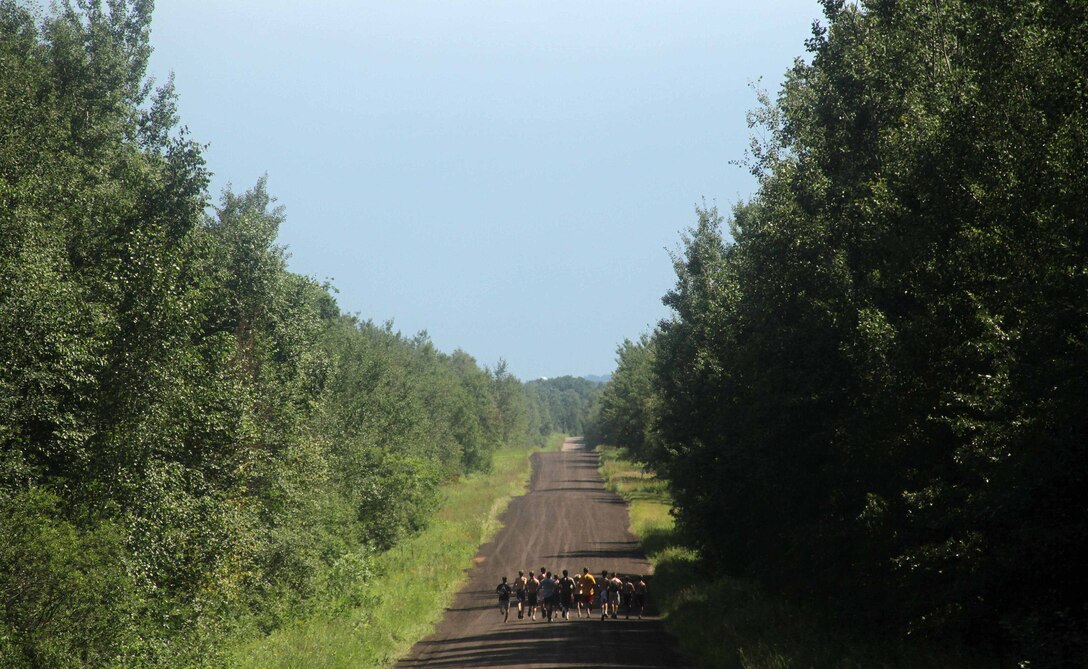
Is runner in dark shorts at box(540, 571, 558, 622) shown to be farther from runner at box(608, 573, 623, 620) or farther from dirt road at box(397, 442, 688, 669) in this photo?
runner at box(608, 573, 623, 620)

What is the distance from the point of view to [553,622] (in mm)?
30000

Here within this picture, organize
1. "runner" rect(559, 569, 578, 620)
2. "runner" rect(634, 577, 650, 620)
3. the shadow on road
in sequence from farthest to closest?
1. "runner" rect(559, 569, 578, 620)
2. "runner" rect(634, 577, 650, 620)
3. the shadow on road

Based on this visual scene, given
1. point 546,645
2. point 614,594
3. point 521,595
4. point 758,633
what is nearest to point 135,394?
point 546,645

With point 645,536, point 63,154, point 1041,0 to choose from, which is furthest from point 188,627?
point 645,536

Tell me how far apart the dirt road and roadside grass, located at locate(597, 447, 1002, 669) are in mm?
859

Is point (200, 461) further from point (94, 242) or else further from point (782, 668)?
point (782, 668)

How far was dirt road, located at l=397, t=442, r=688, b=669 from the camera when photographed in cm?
2269

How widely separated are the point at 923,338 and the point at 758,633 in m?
8.23

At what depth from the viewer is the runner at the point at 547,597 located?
30.4 m

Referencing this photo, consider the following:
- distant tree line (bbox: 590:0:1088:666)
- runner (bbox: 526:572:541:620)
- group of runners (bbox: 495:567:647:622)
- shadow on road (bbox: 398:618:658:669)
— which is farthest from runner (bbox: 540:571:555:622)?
distant tree line (bbox: 590:0:1088:666)

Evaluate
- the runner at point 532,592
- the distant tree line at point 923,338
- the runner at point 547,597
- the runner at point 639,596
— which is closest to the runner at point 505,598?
the runner at point 532,592

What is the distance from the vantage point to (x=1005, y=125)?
15586 millimetres

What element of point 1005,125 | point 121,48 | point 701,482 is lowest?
point 701,482

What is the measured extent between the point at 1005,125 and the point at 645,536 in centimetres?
3614
